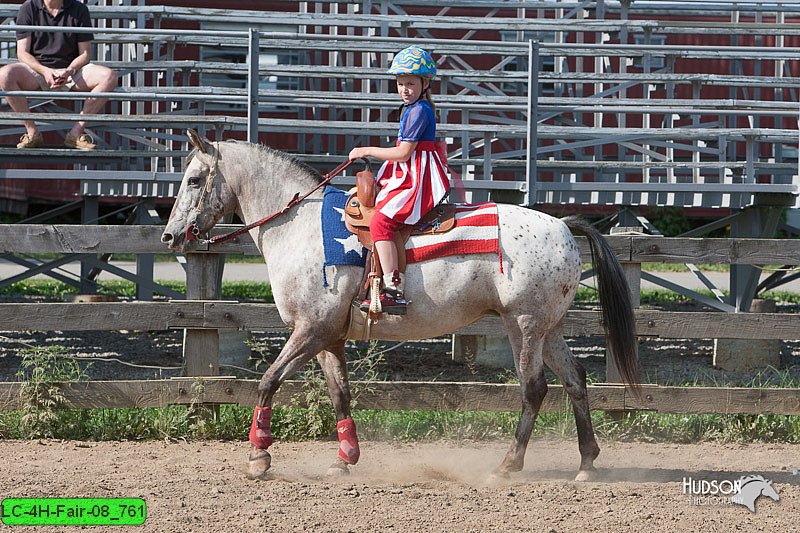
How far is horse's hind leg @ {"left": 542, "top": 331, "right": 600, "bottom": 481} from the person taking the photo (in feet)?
19.8

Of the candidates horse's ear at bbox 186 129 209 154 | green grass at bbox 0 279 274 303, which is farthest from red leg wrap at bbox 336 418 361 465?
green grass at bbox 0 279 274 303

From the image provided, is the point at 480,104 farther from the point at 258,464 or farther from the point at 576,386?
the point at 258,464

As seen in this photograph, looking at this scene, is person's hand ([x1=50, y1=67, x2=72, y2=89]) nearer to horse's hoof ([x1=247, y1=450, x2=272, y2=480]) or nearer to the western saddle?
the western saddle

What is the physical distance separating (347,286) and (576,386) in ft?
4.99

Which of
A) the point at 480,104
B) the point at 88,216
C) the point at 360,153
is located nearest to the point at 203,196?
the point at 360,153

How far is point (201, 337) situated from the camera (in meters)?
6.99

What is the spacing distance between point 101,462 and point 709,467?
3784mm

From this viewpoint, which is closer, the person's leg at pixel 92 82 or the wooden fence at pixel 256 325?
the wooden fence at pixel 256 325

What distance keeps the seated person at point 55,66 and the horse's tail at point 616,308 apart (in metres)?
4.66

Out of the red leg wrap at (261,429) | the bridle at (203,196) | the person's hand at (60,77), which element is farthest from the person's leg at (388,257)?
the person's hand at (60,77)

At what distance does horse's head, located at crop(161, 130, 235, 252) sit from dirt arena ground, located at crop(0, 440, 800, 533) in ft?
4.62

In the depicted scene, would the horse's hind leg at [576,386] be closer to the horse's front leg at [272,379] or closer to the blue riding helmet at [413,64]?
the horse's front leg at [272,379]

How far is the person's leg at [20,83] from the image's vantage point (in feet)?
28.7

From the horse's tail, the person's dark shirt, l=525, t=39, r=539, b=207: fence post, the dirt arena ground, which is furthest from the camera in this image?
the person's dark shirt
